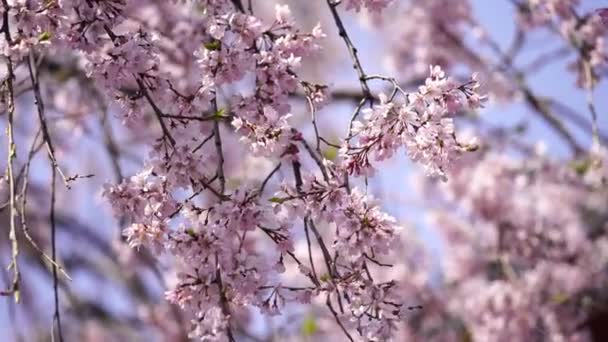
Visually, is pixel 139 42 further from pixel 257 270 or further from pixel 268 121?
pixel 257 270

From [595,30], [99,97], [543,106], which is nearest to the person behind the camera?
[595,30]

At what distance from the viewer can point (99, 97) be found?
3.06m

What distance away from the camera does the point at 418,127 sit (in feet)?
4.91

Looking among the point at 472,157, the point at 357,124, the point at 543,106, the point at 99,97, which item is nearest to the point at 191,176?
the point at 357,124

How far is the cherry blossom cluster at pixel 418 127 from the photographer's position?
1.48 m

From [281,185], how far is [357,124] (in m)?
0.19

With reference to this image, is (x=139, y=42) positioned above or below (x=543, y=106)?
below

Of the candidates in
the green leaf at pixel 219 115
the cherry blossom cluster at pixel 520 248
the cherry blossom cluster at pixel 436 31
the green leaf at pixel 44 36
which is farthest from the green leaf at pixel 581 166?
the green leaf at pixel 44 36

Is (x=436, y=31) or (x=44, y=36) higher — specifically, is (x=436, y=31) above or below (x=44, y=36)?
above

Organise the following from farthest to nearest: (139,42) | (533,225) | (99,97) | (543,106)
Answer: (533,225) → (543,106) → (99,97) → (139,42)

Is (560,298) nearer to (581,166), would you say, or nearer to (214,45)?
(581,166)

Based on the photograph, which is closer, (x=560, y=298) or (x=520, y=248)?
(x=560, y=298)

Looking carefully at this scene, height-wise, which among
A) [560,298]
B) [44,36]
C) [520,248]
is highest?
[520,248]

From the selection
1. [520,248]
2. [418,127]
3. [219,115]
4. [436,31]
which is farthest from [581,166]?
[219,115]
